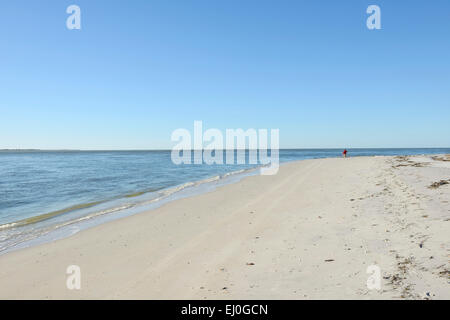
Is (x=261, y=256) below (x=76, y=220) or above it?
above

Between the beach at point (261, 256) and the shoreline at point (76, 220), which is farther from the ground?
the beach at point (261, 256)

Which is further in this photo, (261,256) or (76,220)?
(76,220)

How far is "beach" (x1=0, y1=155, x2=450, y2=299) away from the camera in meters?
4.95

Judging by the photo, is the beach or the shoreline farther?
the shoreline

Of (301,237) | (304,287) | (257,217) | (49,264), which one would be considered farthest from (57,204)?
(304,287)

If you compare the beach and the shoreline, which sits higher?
the beach

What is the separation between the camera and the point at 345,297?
14.7ft

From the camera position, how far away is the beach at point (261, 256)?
4.95 metres

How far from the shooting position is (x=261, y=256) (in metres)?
Answer: 6.60

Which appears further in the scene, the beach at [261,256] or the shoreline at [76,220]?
the shoreline at [76,220]
